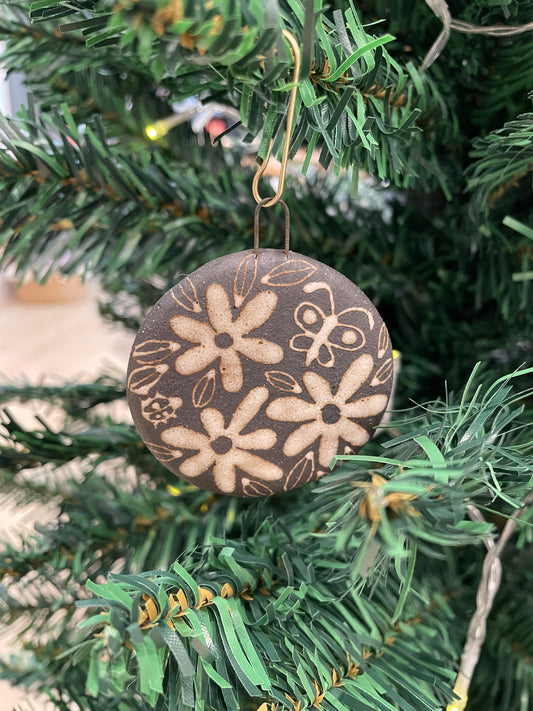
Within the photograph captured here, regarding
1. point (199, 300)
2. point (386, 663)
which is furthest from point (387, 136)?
point (386, 663)

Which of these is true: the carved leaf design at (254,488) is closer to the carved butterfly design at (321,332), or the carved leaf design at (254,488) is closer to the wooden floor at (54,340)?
the carved butterfly design at (321,332)

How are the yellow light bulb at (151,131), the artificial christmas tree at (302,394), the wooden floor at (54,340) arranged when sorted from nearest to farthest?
the artificial christmas tree at (302,394)
the yellow light bulb at (151,131)
the wooden floor at (54,340)

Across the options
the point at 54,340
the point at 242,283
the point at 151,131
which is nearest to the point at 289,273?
the point at 242,283

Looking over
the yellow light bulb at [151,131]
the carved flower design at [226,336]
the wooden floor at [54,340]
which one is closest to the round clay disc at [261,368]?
the carved flower design at [226,336]

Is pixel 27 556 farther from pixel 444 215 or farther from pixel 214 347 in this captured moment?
pixel 444 215

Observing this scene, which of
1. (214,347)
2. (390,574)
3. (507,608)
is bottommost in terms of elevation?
(507,608)

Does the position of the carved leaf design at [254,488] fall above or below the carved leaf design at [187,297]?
below

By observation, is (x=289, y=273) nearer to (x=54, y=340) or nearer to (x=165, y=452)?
(x=165, y=452)

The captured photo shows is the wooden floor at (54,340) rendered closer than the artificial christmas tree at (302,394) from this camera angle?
No
